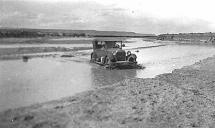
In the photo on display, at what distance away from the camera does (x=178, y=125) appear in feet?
28.2

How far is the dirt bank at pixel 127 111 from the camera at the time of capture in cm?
910

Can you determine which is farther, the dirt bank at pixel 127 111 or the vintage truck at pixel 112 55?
the vintage truck at pixel 112 55

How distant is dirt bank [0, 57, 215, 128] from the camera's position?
9.10 m

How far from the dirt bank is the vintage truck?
12447 mm

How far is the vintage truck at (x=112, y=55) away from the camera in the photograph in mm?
26202

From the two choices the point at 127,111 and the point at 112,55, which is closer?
the point at 127,111

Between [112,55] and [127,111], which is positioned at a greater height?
[112,55]

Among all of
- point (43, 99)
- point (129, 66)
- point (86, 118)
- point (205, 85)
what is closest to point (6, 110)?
point (43, 99)

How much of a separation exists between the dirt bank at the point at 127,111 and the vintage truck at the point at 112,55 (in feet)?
40.8

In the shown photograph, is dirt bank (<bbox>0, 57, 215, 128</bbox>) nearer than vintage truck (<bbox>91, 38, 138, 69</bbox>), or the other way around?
dirt bank (<bbox>0, 57, 215, 128</bbox>)

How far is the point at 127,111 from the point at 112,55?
16280mm

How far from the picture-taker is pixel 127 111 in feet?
33.7

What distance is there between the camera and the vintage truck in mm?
26202

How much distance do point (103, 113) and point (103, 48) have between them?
19.7 meters
